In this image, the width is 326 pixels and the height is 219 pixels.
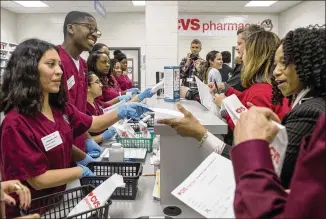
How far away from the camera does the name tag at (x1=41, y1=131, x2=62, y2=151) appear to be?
1304 millimetres

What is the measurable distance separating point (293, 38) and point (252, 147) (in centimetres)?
57

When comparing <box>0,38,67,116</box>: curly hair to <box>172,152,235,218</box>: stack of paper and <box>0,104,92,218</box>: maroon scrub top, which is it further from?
<box>172,152,235,218</box>: stack of paper

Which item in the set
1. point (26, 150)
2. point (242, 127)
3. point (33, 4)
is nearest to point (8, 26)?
point (33, 4)

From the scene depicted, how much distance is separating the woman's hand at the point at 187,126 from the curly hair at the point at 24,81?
0.64 m

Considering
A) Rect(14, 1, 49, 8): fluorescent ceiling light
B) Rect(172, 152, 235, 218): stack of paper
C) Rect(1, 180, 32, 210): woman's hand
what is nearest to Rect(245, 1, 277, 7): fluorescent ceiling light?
Rect(14, 1, 49, 8): fluorescent ceiling light

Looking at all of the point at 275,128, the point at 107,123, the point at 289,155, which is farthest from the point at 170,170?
the point at 107,123

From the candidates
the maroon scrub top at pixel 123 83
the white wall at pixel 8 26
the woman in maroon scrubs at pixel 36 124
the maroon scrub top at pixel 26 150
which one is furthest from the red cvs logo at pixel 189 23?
the maroon scrub top at pixel 26 150

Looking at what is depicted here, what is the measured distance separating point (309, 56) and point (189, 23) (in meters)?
7.65

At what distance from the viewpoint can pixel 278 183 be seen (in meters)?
0.63

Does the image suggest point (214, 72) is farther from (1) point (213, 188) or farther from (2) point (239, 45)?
(1) point (213, 188)

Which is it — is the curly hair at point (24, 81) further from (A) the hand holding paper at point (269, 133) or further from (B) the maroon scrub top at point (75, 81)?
(A) the hand holding paper at point (269, 133)

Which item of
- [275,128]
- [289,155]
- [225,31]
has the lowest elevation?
[289,155]

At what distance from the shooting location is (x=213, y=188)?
0.94 m

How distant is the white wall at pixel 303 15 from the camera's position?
6.32 m
